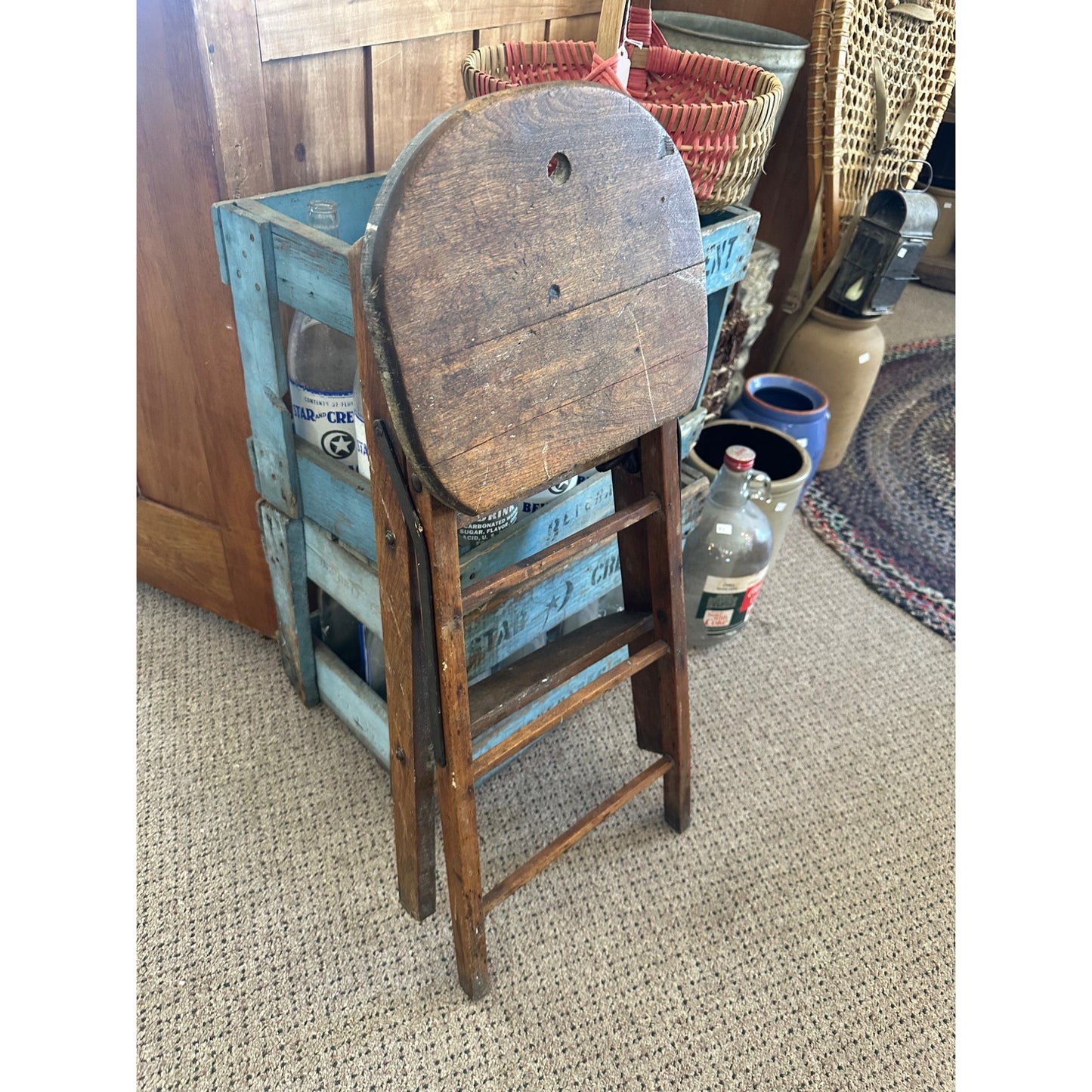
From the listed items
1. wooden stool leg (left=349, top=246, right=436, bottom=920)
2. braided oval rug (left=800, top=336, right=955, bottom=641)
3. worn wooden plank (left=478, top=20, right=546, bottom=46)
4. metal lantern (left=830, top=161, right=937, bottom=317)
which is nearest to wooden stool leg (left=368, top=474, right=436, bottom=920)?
wooden stool leg (left=349, top=246, right=436, bottom=920)

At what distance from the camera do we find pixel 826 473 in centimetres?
212

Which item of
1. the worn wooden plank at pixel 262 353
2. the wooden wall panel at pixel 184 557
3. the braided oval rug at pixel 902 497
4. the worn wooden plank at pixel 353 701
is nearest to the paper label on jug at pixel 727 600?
the braided oval rug at pixel 902 497

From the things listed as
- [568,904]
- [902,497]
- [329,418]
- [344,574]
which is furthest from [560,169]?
[902,497]

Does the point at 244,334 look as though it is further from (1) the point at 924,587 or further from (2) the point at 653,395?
(1) the point at 924,587

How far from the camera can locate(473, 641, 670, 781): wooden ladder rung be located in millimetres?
917

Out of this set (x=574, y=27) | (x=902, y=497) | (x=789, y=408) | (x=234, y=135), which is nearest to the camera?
(x=234, y=135)

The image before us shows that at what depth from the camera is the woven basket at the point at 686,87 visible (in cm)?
95

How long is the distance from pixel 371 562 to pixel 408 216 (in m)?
0.54

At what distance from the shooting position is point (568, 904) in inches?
44.6

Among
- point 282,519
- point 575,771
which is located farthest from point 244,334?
point 575,771

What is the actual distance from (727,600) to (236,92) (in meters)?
1.04

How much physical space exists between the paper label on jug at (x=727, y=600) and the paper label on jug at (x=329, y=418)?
68 cm

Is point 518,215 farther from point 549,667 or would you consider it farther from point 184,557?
point 184,557

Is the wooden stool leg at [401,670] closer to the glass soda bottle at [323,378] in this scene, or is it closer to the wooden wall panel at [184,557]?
the glass soda bottle at [323,378]
